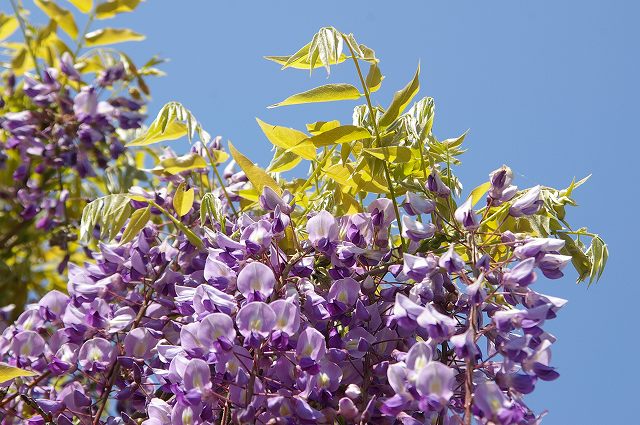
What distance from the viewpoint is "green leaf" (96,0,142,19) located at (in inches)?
77.9

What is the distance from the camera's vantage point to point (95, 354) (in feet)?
3.60

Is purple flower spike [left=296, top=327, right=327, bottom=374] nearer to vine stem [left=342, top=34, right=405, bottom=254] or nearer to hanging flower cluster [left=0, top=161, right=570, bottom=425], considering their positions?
hanging flower cluster [left=0, top=161, right=570, bottom=425]

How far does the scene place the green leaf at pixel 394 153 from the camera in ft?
3.26

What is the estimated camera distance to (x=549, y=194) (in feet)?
3.54

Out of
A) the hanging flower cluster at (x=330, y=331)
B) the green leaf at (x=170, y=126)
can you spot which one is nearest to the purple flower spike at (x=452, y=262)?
the hanging flower cluster at (x=330, y=331)

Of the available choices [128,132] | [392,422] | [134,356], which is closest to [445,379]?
[392,422]

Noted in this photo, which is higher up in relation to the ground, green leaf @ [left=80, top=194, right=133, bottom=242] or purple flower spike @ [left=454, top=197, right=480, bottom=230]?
purple flower spike @ [left=454, top=197, right=480, bottom=230]

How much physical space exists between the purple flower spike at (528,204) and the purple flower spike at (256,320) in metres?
0.33

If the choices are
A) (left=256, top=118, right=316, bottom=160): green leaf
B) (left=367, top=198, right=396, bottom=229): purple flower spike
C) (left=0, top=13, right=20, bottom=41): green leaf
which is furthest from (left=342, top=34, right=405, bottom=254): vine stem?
(left=0, top=13, right=20, bottom=41): green leaf

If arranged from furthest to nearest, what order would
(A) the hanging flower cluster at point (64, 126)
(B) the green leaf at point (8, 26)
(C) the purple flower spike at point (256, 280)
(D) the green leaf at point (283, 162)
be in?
(B) the green leaf at point (8, 26), (A) the hanging flower cluster at point (64, 126), (D) the green leaf at point (283, 162), (C) the purple flower spike at point (256, 280)

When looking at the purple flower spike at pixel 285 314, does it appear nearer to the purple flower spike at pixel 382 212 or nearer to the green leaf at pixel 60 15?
the purple flower spike at pixel 382 212

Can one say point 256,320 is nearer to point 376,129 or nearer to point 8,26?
point 376,129

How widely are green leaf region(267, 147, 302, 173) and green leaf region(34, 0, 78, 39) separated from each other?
3.49ft

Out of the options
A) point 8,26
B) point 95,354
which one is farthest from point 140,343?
point 8,26
